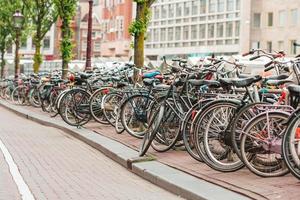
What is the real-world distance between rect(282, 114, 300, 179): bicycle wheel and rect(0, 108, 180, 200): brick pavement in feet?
4.87

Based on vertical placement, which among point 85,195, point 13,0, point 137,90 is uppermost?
point 13,0

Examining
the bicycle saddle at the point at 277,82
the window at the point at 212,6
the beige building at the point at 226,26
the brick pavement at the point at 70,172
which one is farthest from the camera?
the window at the point at 212,6

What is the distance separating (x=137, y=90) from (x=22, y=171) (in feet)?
13.2

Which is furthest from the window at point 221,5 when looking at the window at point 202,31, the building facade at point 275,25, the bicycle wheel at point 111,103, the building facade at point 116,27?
the bicycle wheel at point 111,103

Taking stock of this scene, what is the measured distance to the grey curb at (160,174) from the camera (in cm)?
824

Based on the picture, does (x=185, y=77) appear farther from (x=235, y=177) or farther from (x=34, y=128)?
(x=34, y=128)

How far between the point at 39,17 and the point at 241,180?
91.9 ft

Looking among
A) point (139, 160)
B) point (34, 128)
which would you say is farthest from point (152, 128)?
point (34, 128)

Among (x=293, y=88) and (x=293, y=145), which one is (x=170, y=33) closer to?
(x=293, y=88)

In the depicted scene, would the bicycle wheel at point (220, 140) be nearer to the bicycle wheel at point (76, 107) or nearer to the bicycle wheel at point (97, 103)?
the bicycle wheel at point (97, 103)

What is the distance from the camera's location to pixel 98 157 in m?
12.7

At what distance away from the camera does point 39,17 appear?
35781 mm

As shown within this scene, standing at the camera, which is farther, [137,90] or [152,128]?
[137,90]

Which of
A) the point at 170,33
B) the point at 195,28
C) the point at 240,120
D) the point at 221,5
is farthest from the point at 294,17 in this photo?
the point at 240,120
